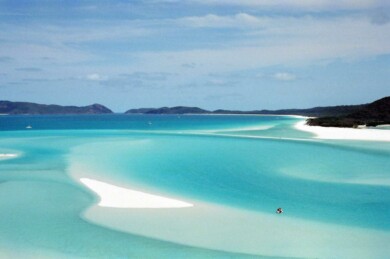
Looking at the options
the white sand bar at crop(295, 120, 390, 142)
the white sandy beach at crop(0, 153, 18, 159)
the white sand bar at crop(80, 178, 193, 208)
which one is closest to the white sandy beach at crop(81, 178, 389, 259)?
the white sand bar at crop(80, 178, 193, 208)

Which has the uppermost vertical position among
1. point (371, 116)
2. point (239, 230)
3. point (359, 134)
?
point (371, 116)

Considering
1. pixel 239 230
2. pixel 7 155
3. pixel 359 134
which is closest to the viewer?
pixel 239 230

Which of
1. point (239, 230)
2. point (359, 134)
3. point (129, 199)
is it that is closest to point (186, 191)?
point (129, 199)

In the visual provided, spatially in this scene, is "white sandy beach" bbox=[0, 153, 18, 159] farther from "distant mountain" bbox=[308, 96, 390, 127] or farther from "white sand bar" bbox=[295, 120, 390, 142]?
"distant mountain" bbox=[308, 96, 390, 127]

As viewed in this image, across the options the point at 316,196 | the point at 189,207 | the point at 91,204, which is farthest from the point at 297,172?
the point at 91,204

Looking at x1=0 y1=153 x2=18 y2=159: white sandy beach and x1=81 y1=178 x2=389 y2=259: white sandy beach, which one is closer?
x1=81 y1=178 x2=389 y2=259: white sandy beach

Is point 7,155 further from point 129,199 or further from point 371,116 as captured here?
point 371,116

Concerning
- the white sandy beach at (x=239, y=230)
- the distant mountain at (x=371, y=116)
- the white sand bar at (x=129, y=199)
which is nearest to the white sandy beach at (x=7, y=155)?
the white sand bar at (x=129, y=199)

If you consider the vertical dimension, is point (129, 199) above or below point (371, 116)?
below

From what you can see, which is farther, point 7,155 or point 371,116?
point 371,116
